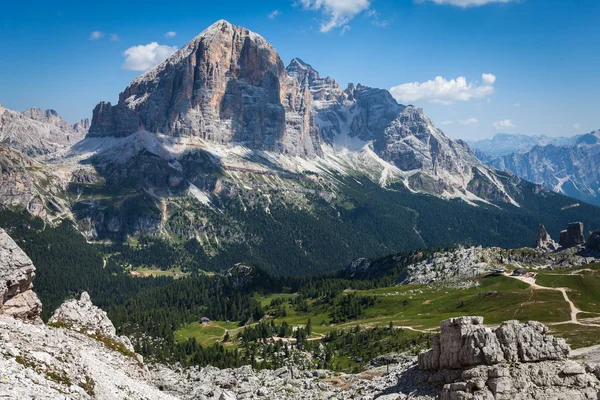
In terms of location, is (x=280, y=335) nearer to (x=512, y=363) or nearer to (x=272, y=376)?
(x=272, y=376)

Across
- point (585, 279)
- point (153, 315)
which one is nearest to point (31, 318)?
point (153, 315)

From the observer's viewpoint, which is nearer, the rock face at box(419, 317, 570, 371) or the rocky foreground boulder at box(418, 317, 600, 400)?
the rocky foreground boulder at box(418, 317, 600, 400)

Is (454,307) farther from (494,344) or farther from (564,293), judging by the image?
(494,344)

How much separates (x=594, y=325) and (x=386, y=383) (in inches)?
2372

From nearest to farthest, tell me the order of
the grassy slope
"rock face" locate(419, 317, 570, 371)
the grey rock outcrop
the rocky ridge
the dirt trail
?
"rock face" locate(419, 317, 570, 371), the grey rock outcrop, the rocky ridge, the dirt trail, the grassy slope

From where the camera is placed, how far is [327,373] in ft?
358

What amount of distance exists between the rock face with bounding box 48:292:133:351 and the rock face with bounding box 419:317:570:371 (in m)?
50.9

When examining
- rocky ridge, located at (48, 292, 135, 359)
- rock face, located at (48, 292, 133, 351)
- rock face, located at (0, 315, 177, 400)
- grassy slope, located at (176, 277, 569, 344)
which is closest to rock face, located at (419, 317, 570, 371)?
rock face, located at (0, 315, 177, 400)

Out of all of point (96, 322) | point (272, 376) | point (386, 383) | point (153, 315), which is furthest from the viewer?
point (153, 315)

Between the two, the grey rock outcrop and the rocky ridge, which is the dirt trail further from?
the grey rock outcrop

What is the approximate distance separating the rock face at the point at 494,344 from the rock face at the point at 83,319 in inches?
2005

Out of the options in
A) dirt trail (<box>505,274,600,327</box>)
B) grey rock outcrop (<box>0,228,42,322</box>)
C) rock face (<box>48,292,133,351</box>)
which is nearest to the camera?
grey rock outcrop (<box>0,228,42,322</box>)

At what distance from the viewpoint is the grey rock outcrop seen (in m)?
61.3

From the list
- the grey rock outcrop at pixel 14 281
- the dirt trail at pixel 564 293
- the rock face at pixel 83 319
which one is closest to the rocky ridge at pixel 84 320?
the rock face at pixel 83 319
